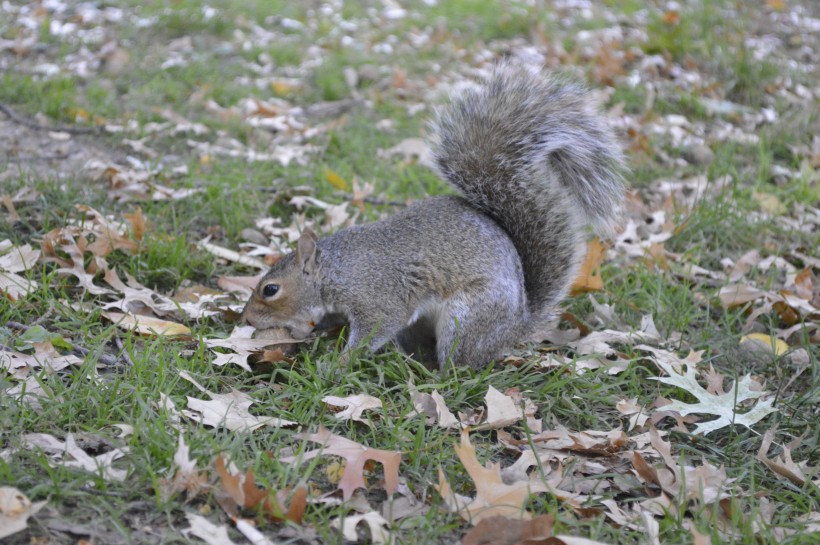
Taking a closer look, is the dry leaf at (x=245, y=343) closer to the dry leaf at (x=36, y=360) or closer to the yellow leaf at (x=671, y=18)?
the dry leaf at (x=36, y=360)

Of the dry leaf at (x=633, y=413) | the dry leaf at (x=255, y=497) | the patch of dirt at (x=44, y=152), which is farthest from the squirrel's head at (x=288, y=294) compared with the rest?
the patch of dirt at (x=44, y=152)

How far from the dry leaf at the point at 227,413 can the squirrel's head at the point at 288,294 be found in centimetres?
46

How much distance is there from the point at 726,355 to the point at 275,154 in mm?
2574

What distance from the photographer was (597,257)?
3350 millimetres

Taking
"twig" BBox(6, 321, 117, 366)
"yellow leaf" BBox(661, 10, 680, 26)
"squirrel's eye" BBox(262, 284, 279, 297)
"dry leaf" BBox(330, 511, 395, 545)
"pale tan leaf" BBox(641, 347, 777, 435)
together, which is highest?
"yellow leaf" BBox(661, 10, 680, 26)

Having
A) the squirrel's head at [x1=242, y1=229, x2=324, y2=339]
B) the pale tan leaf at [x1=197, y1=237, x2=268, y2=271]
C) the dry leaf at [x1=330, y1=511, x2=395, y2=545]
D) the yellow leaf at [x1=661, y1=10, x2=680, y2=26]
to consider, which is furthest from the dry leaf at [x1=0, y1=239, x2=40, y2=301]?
the yellow leaf at [x1=661, y1=10, x2=680, y2=26]

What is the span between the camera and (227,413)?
224cm

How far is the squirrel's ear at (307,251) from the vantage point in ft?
9.00

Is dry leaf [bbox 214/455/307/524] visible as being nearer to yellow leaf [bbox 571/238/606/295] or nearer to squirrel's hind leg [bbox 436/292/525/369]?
squirrel's hind leg [bbox 436/292/525/369]

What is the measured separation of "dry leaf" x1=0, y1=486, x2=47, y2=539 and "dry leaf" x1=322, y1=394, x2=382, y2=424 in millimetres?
839

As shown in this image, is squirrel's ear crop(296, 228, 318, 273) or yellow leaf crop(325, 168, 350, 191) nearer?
squirrel's ear crop(296, 228, 318, 273)

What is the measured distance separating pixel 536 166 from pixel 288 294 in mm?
983

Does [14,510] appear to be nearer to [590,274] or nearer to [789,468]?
[789,468]

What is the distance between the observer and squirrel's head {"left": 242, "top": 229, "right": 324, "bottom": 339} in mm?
2771
